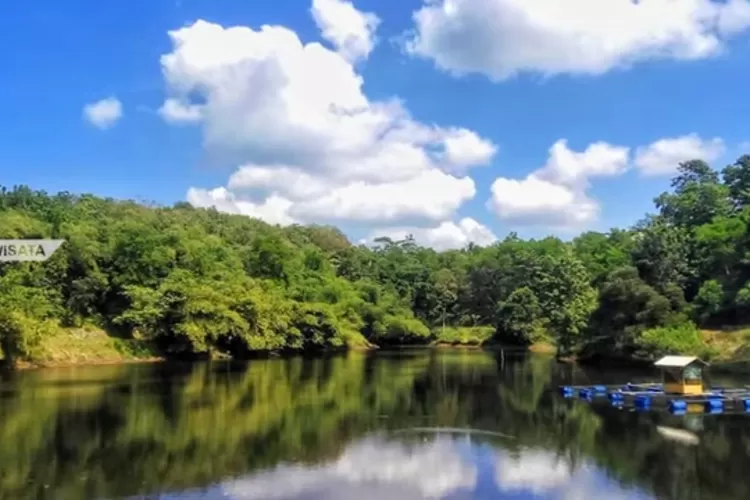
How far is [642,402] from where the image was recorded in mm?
29250

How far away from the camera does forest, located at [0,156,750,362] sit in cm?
5012

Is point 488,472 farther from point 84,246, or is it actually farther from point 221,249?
point 221,249

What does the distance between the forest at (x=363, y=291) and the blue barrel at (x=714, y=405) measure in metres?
15.9

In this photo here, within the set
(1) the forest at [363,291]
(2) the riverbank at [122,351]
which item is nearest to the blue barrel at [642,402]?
(1) the forest at [363,291]

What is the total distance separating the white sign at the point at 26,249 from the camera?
8383 millimetres

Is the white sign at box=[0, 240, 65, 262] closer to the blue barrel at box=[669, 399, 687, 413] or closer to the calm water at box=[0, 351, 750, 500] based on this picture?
the calm water at box=[0, 351, 750, 500]

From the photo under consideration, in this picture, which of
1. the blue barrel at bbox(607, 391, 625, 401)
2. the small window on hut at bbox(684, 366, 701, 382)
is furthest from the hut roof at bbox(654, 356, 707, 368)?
the blue barrel at bbox(607, 391, 625, 401)

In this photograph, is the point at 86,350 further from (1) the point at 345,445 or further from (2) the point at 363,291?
(2) the point at 363,291

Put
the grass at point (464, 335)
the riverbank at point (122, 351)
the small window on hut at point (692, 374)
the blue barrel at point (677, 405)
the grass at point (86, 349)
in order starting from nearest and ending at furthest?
the blue barrel at point (677, 405) < the small window on hut at point (692, 374) < the riverbank at point (122, 351) < the grass at point (86, 349) < the grass at point (464, 335)

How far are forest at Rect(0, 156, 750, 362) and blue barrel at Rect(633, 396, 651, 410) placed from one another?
1558 cm

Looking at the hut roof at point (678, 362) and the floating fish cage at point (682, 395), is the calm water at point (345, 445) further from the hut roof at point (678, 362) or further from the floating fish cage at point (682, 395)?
the hut roof at point (678, 362)

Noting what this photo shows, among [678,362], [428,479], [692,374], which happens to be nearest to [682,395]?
[692,374]

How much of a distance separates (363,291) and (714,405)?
6066 cm

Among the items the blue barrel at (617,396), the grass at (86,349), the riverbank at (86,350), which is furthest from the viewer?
the grass at (86,349)
